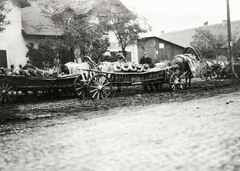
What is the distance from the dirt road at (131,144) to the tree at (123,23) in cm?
1701

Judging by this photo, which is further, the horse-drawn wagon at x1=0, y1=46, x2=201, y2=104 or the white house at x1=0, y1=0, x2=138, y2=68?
the white house at x1=0, y1=0, x2=138, y2=68

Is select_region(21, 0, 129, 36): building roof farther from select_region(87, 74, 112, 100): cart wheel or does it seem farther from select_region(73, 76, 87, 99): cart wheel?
select_region(87, 74, 112, 100): cart wheel

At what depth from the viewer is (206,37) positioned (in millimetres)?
36594

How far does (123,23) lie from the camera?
23078mm

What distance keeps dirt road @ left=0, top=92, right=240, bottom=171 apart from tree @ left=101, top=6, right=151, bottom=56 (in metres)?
17.0

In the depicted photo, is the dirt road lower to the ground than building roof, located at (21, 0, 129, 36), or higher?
lower

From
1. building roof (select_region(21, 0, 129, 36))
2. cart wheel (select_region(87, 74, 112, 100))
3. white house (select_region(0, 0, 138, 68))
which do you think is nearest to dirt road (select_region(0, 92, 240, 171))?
cart wheel (select_region(87, 74, 112, 100))

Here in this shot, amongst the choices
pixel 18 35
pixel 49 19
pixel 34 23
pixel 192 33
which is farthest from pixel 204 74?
pixel 192 33

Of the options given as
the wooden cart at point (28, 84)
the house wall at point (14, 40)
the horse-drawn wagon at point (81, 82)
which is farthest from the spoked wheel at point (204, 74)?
the wooden cart at point (28, 84)

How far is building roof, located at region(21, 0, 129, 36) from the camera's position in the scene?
19469mm

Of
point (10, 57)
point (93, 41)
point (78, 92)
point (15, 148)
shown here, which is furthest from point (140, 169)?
point (10, 57)

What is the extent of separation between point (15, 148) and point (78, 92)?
826 cm

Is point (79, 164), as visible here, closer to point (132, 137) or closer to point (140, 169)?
point (140, 169)

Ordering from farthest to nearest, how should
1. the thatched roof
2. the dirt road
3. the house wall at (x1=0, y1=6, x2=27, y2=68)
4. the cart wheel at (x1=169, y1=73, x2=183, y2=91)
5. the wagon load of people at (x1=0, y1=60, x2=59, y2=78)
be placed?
the thatched roof < the house wall at (x1=0, y1=6, x2=27, y2=68) < the cart wheel at (x1=169, y1=73, x2=183, y2=91) < the wagon load of people at (x1=0, y1=60, x2=59, y2=78) < the dirt road
